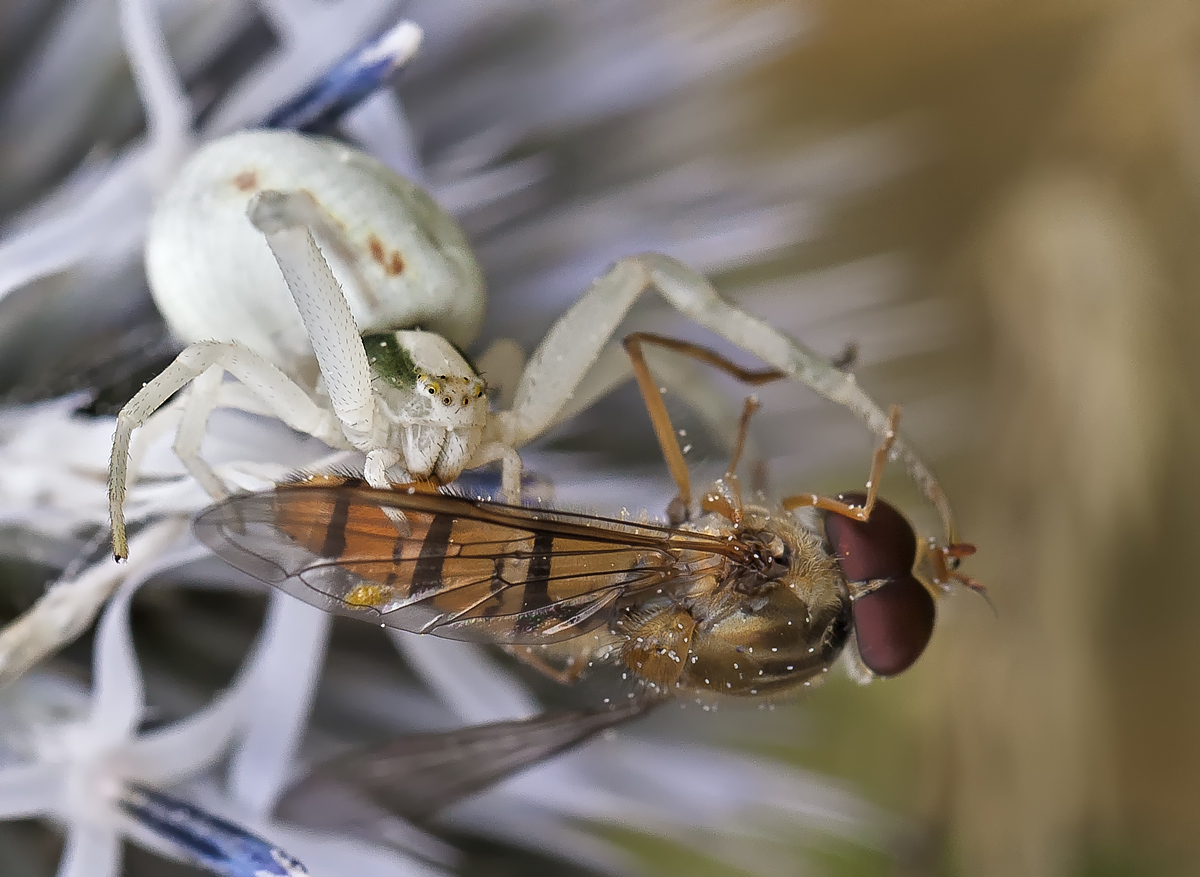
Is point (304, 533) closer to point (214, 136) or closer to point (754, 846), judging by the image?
point (214, 136)

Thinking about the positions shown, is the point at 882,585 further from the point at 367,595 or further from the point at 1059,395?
the point at 1059,395

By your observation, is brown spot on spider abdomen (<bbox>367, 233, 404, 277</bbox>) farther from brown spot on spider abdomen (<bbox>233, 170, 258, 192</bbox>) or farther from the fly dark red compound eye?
the fly dark red compound eye

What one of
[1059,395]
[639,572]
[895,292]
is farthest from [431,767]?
[1059,395]

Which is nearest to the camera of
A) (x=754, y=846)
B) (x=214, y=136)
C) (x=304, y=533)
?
(x=304, y=533)

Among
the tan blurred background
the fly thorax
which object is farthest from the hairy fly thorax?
the tan blurred background

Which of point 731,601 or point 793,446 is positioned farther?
point 793,446

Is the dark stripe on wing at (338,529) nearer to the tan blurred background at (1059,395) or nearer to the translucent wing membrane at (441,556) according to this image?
the translucent wing membrane at (441,556)

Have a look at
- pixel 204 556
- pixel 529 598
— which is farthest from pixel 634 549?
pixel 204 556
